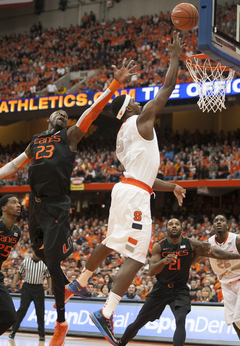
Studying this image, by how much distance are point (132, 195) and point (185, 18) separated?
10.6ft

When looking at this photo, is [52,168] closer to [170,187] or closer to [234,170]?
[170,187]

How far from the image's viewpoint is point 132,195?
4.63m

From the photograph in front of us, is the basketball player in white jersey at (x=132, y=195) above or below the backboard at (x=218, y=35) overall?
Result: below

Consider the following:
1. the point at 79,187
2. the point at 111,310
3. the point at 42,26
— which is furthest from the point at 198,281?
the point at 42,26

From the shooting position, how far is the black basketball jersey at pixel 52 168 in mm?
4859

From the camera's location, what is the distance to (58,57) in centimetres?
3002

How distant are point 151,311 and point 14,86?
23558 mm

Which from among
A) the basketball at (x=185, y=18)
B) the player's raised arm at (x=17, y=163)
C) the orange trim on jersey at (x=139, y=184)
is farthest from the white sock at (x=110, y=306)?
the basketball at (x=185, y=18)

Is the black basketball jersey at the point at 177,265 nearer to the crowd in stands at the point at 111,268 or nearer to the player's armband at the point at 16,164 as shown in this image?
the crowd in stands at the point at 111,268

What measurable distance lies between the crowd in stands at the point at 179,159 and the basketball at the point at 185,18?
13.9m

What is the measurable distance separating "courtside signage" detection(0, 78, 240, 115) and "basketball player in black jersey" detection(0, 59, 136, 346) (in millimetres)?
16247

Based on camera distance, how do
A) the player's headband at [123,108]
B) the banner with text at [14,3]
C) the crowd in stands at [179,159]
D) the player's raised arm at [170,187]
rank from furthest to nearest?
the banner with text at [14,3] → the crowd in stands at [179,159] → the player's raised arm at [170,187] → the player's headband at [123,108]

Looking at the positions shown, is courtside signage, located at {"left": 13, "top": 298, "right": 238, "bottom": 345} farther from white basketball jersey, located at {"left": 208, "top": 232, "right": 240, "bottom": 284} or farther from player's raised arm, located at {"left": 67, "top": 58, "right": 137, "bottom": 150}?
player's raised arm, located at {"left": 67, "top": 58, "right": 137, "bottom": 150}

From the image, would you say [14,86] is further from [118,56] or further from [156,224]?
[156,224]
